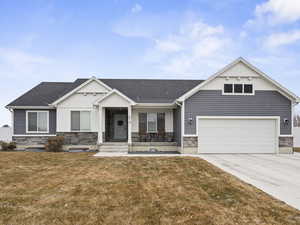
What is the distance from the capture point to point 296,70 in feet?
77.6

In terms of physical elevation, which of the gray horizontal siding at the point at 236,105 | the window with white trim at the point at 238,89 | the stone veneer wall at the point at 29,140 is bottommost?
the stone veneer wall at the point at 29,140

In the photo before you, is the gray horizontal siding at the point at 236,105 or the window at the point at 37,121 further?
the window at the point at 37,121

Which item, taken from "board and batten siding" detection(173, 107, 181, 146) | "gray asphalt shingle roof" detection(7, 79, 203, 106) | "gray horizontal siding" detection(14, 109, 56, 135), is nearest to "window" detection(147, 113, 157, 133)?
"gray asphalt shingle roof" detection(7, 79, 203, 106)

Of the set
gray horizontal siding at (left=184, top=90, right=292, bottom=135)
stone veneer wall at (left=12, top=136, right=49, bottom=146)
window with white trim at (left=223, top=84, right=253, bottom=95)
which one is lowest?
stone veneer wall at (left=12, top=136, right=49, bottom=146)

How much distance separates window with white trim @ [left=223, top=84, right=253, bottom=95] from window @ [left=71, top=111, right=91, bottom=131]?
9.77m

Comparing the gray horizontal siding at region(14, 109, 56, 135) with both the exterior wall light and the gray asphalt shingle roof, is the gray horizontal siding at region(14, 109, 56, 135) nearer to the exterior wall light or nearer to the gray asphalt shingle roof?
the gray asphalt shingle roof

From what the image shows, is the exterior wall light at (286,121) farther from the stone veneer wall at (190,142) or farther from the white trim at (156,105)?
the white trim at (156,105)

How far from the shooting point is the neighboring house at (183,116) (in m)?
11.6

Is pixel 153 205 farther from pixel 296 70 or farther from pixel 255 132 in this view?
pixel 296 70

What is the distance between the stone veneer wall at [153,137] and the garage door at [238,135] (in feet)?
9.15

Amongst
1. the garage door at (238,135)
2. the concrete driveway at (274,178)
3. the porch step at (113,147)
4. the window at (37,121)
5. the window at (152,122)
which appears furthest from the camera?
the window at (152,122)

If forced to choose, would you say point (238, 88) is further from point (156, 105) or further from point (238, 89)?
point (156, 105)

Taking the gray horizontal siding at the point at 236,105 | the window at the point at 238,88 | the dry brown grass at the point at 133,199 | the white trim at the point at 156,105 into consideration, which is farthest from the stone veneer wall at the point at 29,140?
the window at the point at 238,88

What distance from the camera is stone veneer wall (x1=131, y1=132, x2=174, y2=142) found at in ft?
44.9
